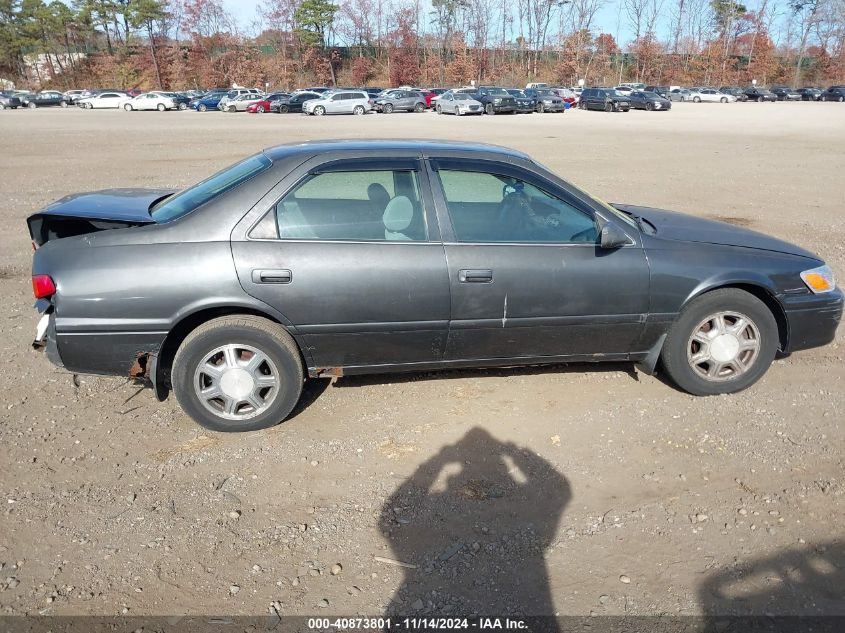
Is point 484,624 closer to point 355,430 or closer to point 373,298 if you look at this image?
point 355,430

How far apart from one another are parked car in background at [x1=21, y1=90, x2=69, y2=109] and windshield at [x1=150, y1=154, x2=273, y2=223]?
65693 mm

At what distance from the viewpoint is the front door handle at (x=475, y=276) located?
3.89 meters

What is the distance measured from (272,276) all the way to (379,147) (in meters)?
1.14

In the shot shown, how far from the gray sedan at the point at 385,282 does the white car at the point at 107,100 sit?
200 feet

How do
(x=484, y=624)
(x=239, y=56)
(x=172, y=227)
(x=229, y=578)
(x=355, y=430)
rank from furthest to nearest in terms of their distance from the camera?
(x=239, y=56), (x=355, y=430), (x=172, y=227), (x=229, y=578), (x=484, y=624)

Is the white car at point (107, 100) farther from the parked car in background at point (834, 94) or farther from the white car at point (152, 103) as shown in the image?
the parked car in background at point (834, 94)

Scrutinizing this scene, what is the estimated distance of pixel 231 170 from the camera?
173 inches

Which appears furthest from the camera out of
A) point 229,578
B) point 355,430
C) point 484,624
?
point 355,430

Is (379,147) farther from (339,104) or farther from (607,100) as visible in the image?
(607,100)

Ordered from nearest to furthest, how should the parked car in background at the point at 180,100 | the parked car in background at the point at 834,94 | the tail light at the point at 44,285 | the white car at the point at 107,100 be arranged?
the tail light at the point at 44,285 < the parked car in background at the point at 180,100 < the white car at the point at 107,100 < the parked car in background at the point at 834,94

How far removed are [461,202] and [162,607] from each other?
9.08ft

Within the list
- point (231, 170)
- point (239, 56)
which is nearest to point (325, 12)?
point (239, 56)

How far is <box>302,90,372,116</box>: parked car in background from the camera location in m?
42.9

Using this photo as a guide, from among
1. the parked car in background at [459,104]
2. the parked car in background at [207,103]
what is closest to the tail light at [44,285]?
the parked car in background at [459,104]
